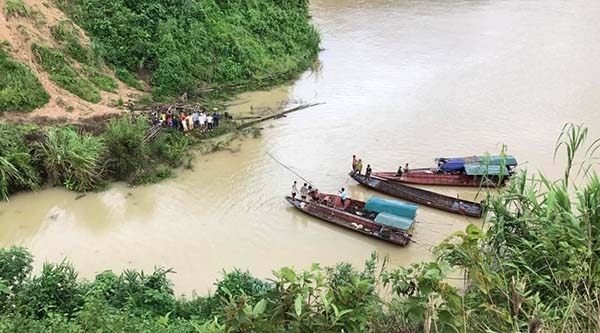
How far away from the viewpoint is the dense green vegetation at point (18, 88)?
14531mm

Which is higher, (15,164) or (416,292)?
(416,292)

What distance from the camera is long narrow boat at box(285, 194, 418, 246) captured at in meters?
11.4

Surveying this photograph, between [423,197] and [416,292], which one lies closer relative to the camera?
[416,292]

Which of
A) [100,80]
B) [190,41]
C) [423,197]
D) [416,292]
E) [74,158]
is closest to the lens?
[416,292]

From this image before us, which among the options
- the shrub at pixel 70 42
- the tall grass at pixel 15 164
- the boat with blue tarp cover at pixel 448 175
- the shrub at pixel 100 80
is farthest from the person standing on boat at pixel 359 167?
the shrub at pixel 70 42

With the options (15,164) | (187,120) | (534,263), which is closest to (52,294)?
(15,164)

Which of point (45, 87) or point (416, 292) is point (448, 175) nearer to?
point (416, 292)

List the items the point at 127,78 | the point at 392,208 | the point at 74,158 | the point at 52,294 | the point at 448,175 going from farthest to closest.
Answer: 1. the point at 127,78
2. the point at 448,175
3. the point at 74,158
4. the point at 392,208
5. the point at 52,294

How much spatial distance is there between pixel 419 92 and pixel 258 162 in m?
7.33

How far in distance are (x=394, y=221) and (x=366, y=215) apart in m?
0.96

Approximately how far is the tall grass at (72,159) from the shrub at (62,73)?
326 centimetres

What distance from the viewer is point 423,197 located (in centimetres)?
1309

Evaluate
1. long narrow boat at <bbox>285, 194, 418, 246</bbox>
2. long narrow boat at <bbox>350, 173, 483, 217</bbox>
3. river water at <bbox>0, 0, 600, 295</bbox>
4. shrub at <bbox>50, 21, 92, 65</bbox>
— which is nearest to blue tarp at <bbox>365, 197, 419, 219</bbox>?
long narrow boat at <bbox>285, 194, 418, 246</bbox>

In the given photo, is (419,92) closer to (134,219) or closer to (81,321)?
(134,219)
